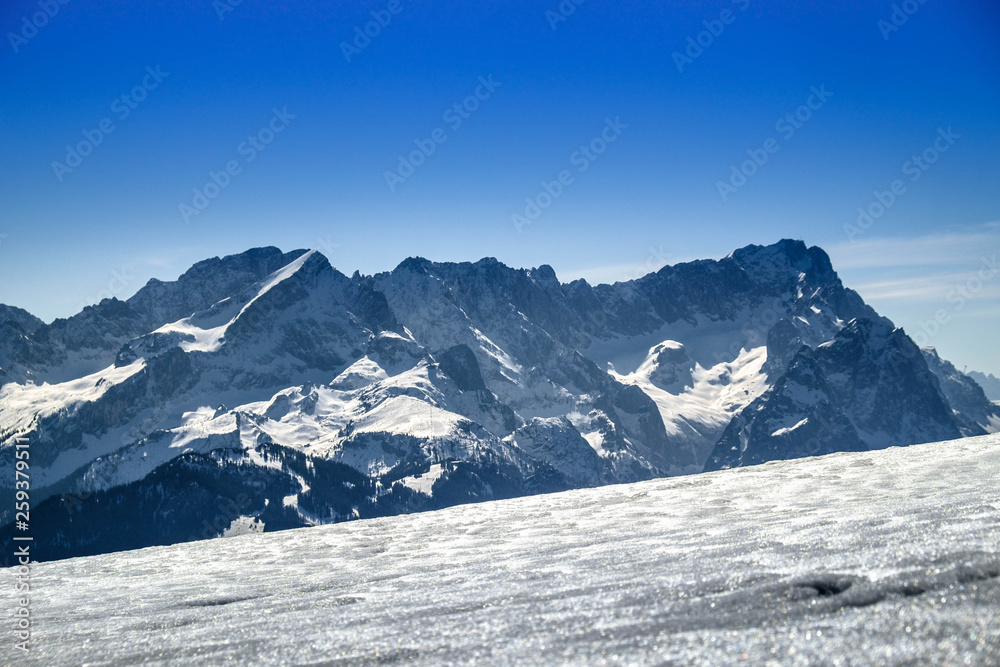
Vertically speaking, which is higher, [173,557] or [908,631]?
[173,557]

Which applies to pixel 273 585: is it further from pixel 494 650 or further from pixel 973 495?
pixel 973 495

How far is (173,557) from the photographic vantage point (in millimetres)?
21578

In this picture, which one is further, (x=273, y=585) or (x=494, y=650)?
(x=273, y=585)

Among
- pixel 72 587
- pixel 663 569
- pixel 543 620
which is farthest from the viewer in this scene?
pixel 72 587

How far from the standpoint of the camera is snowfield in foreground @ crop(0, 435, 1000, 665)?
27.2 ft

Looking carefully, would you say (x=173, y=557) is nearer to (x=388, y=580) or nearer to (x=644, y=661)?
(x=388, y=580)

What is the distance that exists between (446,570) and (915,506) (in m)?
8.81

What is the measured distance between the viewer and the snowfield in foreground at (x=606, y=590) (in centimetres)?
830

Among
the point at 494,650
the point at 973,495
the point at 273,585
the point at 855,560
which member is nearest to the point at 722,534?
the point at 855,560

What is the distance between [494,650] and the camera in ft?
28.8

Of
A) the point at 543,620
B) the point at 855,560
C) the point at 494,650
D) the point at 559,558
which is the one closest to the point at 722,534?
the point at 559,558

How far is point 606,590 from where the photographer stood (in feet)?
35.6

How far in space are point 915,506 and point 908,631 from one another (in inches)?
300

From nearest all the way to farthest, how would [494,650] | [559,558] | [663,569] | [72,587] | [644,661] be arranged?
[644,661]
[494,650]
[663,569]
[559,558]
[72,587]
